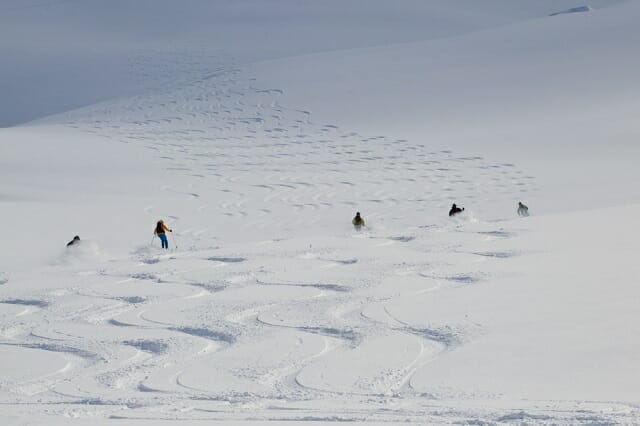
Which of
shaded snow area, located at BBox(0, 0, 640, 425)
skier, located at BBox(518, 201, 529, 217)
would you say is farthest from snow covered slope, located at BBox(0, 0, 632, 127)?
skier, located at BBox(518, 201, 529, 217)

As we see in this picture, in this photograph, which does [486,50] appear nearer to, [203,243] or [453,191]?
[453,191]

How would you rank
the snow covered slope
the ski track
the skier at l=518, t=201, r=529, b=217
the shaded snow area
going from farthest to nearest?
the snow covered slope
the skier at l=518, t=201, r=529, b=217
the shaded snow area
the ski track

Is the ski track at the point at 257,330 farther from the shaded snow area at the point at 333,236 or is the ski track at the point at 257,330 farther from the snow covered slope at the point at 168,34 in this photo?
the snow covered slope at the point at 168,34

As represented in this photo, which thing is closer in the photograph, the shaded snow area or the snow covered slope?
the shaded snow area

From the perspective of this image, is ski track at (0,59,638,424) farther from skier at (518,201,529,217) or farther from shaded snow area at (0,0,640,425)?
skier at (518,201,529,217)

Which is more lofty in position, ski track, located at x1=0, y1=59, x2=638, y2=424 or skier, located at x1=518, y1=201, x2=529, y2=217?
skier, located at x1=518, y1=201, x2=529, y2=217

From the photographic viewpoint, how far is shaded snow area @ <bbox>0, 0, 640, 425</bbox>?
269 inches

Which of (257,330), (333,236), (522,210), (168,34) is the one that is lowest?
(257,330)

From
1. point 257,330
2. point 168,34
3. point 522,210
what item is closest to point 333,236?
point 522,210

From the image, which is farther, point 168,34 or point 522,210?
point 168,34

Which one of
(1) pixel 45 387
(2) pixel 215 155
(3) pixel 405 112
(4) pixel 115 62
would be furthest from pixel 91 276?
(4) pixel 115 62

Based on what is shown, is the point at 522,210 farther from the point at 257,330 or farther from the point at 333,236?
the point at 257,330

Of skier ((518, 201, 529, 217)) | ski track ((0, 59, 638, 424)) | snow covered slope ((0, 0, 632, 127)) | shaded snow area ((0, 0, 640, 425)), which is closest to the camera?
ski track ((0, 59, 638, 424))

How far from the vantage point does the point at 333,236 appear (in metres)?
14.8
